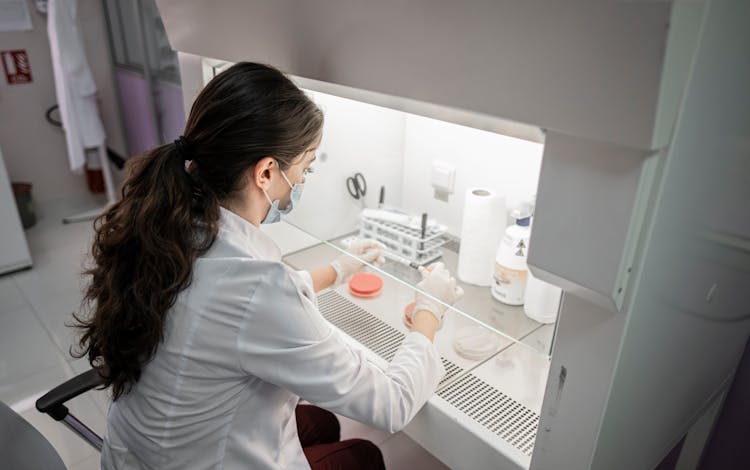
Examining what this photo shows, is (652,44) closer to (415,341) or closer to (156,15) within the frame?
(415,341)

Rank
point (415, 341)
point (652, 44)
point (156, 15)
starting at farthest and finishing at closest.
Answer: point (156, 15), point (415, 341), point (652, 44)

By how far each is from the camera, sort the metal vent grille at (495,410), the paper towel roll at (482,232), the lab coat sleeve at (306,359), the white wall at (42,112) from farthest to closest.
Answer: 1. the white wall at (42,112)
2. the paper towel roll at (482,232)
3. the metal vent grille at (495,410)
4. the lab coat sleeve at (306,359)

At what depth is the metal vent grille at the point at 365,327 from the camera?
44.4 inches

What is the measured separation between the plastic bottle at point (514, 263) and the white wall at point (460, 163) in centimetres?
17

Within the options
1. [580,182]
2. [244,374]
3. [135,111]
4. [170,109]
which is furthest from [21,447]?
[135,111]

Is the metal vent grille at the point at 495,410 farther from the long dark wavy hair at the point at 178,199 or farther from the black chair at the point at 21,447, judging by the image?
the black chair at the point at 21,447

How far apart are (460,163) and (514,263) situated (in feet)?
1.36

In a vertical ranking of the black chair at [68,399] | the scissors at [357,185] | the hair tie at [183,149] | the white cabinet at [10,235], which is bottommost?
the white cabinet at [10,235]

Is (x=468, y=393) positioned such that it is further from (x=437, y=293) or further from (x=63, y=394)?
(x=63, y=394)

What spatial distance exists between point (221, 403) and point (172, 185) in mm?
367

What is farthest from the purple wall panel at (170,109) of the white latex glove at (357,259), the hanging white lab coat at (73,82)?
the white latex glove at (357,259)

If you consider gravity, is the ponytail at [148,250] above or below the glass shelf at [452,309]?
above

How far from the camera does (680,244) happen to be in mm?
701

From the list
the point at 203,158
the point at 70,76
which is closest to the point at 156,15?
the point at 70,76
